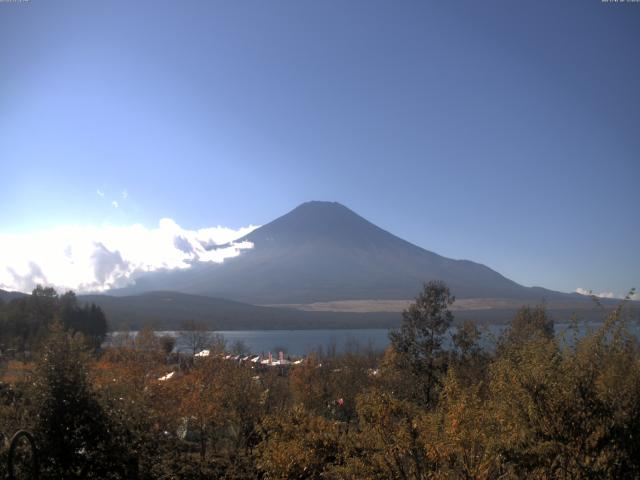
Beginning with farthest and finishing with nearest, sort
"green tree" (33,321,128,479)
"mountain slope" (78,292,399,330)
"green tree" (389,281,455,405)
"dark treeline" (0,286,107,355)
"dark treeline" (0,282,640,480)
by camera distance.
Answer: "mountain slope" (78,292,399,330)
"dark treeline" (0,286,107,355)
"green tree" (389,281,455,405)
"green tree" (33,321,128,479)
"dark treeline" (0,282,640,480)

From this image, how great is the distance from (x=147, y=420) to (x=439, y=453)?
708cm

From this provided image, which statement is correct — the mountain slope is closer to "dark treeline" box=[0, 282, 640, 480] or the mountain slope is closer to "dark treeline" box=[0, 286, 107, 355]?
"dark treeline" box=[0, 286, 107, 355]

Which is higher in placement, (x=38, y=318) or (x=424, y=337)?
(x=424, y=337)

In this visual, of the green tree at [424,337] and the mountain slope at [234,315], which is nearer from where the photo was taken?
the green tree at [424,337]

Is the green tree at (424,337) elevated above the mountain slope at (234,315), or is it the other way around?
the green tree at (424,337)

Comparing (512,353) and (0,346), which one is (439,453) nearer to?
(512,353)

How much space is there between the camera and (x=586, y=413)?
22.3ft

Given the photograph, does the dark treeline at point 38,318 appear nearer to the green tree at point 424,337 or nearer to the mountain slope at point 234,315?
the green tree at point 424,337

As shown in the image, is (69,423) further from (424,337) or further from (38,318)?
(38,318)

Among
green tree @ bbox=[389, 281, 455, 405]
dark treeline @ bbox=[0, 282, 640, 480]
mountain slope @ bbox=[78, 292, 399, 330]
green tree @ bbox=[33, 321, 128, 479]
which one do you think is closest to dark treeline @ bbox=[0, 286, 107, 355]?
green tree @ bbox=[389, 281, 455, 405]

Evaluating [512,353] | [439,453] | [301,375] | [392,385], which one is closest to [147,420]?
[439,453]

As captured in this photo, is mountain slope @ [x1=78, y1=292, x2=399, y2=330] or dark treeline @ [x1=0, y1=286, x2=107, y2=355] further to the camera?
mountain slope @ [x1=78, y1=292, x2=399, y2=330]

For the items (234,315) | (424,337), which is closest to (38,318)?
(424,337)

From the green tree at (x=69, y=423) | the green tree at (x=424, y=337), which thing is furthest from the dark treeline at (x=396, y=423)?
the green tree at (x=424, y=337)
